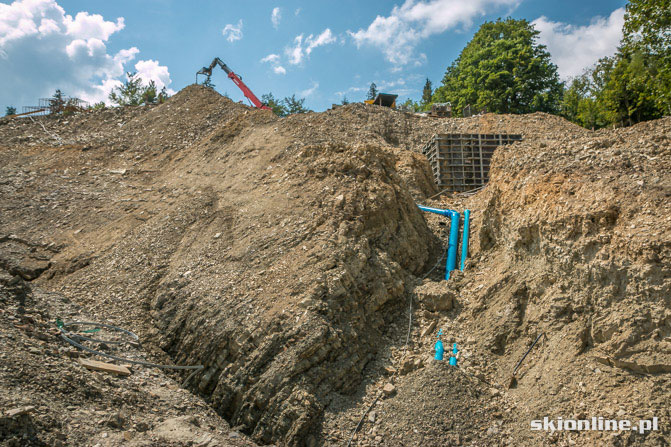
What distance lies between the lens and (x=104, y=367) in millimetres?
Answer: 6250

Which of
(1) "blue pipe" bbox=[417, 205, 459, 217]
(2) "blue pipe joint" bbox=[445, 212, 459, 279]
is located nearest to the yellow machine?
(1) "blue pipe" bbox=[417, 205, 459, 217]

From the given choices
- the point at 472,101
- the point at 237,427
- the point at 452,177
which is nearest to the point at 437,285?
the point at 237,427

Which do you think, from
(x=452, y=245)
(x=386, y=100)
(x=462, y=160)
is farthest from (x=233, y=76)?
(x=452, y=245)

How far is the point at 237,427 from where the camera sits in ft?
20.0

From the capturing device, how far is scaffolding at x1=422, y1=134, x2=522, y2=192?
44.8ft

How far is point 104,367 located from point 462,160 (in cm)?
1151

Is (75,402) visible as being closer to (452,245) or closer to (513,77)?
(452,245)

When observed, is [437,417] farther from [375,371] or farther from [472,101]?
[472,101]

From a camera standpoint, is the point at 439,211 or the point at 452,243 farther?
the point at 439,211

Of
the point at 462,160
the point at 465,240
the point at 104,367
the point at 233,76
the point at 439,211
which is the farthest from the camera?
the point at 233,76

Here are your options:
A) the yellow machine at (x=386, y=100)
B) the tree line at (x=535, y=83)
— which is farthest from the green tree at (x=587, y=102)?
the yellow machine at (x=386, y=100)

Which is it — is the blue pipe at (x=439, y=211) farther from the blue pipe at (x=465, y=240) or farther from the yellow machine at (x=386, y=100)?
the yellow machine at (x=386, y=100)

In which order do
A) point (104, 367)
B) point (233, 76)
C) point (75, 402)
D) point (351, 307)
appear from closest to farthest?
point (75, 402) → point (104, 367) → point (351, 307) → point (233, 76)

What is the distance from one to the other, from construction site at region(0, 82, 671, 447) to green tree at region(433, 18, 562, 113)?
65.8 feet
